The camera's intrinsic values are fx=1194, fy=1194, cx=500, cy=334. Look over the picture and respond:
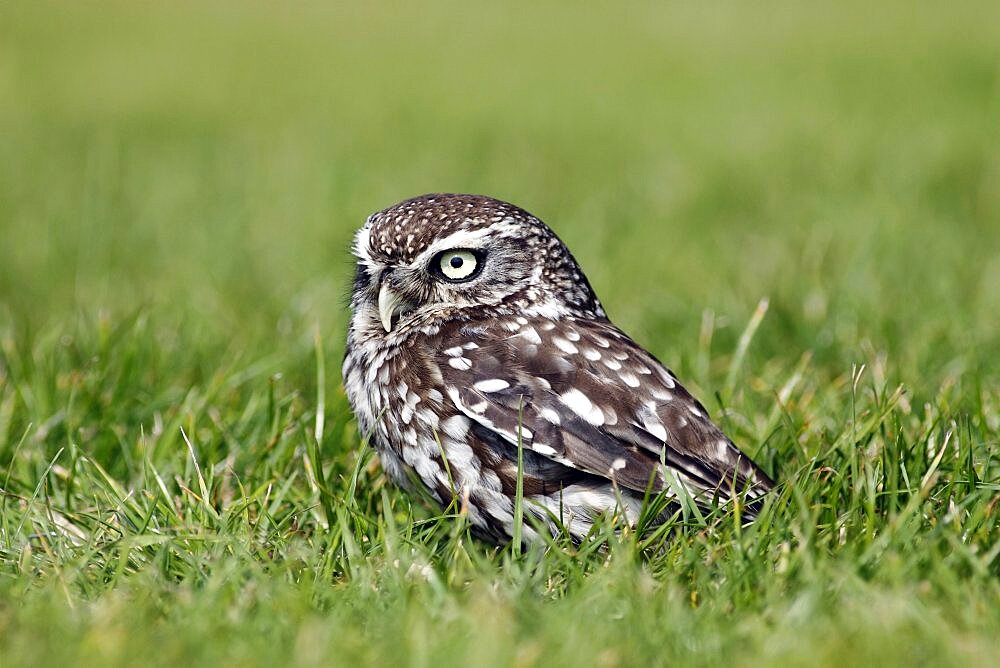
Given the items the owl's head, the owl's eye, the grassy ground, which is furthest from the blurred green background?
the owl's eye

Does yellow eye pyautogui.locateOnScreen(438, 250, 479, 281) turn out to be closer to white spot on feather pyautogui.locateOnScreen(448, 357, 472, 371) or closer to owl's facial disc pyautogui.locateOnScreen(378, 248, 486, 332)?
owl's facial disc pyautogui.locateOnScreen(378, 248, 486, 332)

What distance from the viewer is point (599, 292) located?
6781 millimetres

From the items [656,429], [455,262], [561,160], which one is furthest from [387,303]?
[561,160]

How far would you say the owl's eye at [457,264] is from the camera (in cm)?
409

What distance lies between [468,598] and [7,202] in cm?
750

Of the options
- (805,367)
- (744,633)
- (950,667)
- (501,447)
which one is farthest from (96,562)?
(805,367)

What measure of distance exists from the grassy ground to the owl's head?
1.75ft

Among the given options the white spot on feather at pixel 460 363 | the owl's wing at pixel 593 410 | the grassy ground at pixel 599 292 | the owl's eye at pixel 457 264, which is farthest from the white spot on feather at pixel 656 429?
the owl's eye at pixel 457 264

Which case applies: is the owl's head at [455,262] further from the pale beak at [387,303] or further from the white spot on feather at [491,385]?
the white spot on feather at [491,385]

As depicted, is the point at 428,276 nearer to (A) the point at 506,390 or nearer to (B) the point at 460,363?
(B) the point at 460,363

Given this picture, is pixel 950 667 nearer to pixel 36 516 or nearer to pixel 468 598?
pixel 468 598

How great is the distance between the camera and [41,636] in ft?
8.72

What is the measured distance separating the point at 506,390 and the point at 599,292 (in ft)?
10.4

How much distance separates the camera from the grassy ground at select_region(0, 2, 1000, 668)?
111 inches
